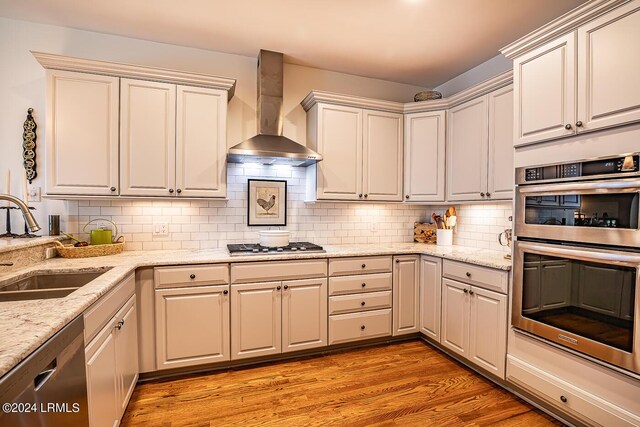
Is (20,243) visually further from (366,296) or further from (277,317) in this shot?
(366,296)

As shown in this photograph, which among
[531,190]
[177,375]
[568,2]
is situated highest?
[568,2]

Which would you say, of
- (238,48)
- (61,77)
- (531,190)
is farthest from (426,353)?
(61,77)

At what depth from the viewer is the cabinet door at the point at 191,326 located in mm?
2391

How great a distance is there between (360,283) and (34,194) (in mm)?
2815

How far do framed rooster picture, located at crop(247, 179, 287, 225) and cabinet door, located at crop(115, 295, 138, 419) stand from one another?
1.31 m

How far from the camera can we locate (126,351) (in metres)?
2.02

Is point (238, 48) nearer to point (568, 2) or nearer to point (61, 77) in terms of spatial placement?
point (61, 77)

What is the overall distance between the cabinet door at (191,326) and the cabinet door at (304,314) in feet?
1.59

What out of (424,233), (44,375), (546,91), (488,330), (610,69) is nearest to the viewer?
(44,375)

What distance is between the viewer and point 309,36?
108 inches

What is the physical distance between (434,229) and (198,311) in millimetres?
2584

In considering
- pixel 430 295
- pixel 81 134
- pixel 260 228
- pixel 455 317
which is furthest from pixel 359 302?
pixel 81 134

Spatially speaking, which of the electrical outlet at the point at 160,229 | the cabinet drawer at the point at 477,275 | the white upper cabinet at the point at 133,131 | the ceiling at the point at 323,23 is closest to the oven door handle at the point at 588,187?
the cabinet drawer at the point at 477,275

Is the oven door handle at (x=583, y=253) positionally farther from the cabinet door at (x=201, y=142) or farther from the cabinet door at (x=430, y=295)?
the cabinet door at (x=201, y=142)
